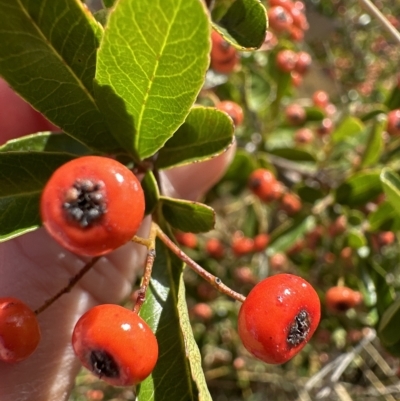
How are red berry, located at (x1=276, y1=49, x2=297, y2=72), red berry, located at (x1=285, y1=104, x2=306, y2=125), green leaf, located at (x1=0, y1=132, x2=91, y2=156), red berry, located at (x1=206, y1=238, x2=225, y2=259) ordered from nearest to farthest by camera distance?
green leaf, located at (x1=0, y1=132, x2=91, y2=156) → red berry, located at (x1=276, y1=49, x2=297, y2=72) → red berry, located at (x1=285, y1=104, x2=306, y2=125) → red berry, located at (x1=206, y1=238, x2=225, y2=259)

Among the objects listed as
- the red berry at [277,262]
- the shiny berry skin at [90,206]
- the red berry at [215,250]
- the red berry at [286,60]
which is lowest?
the red berry at [277,262]

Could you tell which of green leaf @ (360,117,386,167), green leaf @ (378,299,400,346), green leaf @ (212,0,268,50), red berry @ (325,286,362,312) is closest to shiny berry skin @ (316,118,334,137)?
green leaf @ (360,117,386,167)

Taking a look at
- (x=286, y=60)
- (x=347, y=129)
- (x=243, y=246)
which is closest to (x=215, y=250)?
(x=243, y=246)

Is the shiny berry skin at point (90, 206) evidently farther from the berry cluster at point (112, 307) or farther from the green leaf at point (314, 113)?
the green leaf at point (314, 113)

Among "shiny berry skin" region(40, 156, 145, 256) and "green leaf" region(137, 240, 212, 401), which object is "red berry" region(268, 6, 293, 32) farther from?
"shiny berry skin" region(40, 156, 145, 256)

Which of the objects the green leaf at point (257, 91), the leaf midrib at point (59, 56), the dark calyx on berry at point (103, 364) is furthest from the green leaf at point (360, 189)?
the dark calyx on berry at point (103, 364)

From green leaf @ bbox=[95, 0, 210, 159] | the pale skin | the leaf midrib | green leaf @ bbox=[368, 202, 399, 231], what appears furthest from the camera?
green leaf @ bbox=[368, 202, 399, 231]

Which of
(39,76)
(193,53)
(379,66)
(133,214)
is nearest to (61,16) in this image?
(39,76)

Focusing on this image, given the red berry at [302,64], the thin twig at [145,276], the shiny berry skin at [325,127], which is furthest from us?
the shiny berry skin at [325,127]
